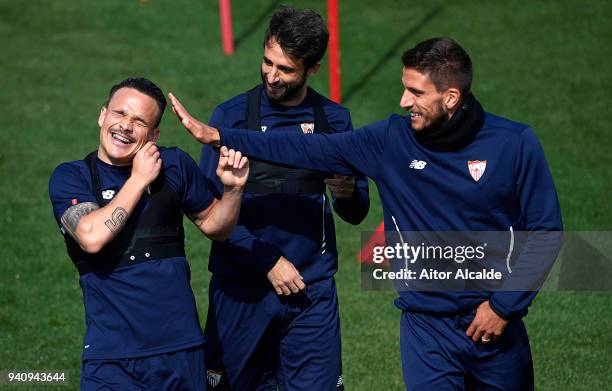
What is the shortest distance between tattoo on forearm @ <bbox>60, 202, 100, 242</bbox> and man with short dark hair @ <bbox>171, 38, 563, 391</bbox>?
2.19ft

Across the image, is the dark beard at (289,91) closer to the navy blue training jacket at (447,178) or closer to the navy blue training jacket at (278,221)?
the navy blue training jacket at (278,221)

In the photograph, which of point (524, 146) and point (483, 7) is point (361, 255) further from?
point (483, 7)

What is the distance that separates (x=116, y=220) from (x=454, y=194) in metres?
1.72

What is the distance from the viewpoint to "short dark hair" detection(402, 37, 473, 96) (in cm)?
600

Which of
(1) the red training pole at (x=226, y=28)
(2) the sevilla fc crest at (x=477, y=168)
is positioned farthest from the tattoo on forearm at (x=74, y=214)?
(1) the red training pole at (x=226, y=28)

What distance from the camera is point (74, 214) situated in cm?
585

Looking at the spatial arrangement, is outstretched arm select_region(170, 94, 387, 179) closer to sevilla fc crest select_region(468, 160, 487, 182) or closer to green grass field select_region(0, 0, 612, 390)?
sevilla fc crest select_region(468, 160, 487, 182)

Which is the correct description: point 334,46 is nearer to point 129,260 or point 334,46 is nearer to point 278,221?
point 278,221

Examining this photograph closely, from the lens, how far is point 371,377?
30.1 ft

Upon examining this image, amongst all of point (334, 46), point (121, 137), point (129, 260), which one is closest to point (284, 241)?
point (129, 260)

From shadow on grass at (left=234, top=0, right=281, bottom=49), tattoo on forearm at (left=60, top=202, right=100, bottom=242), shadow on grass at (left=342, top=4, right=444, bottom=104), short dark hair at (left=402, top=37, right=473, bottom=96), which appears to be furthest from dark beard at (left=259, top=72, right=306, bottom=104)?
shadow on grass at (left=234, top=0, right=281, bottom=49)

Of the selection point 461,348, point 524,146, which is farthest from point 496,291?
point 524,146

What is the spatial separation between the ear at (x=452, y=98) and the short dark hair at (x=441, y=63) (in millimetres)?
23

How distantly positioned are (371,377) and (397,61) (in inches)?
344
